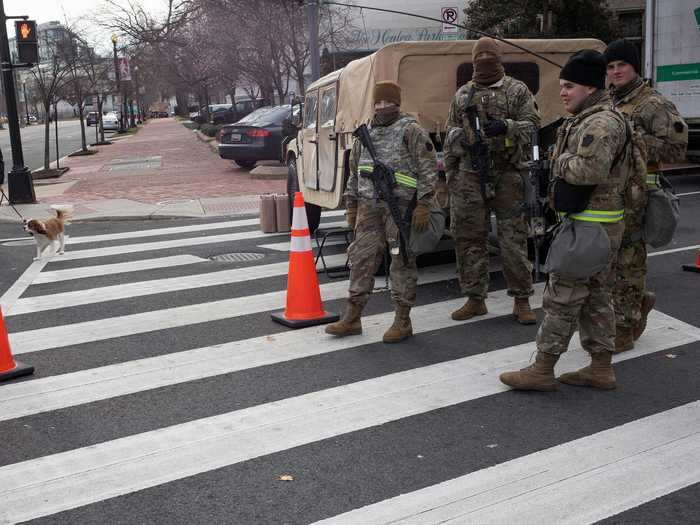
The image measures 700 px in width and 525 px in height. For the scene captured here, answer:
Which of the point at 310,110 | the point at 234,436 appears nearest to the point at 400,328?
the point at 234,436

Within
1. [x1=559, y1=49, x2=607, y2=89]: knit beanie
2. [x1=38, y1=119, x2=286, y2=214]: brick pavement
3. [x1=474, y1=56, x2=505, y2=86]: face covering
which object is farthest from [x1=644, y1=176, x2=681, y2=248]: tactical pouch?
[x1=38, y1=119, x2=286, y2=214]: brick pavement

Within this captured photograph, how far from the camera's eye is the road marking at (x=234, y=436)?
3.81m

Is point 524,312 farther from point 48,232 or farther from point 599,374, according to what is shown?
point 48,232

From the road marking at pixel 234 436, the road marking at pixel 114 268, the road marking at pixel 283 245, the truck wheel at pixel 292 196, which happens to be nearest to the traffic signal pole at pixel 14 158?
the truck wheel at pixel 292 196

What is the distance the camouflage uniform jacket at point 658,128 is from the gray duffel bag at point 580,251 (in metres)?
1.20

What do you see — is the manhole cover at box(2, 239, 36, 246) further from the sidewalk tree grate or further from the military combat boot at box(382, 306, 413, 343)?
the sidewalk tree grate

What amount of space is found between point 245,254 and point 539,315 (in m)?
4.36

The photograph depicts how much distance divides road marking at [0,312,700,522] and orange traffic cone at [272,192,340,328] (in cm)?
144

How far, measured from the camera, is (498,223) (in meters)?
6.48

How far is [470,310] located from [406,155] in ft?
4.74

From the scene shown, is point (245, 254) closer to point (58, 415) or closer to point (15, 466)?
point (58, 415)

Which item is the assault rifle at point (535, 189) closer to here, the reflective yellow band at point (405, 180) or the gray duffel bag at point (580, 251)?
the reflective yellow band at point (405, 180)

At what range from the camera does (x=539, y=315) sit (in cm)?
675

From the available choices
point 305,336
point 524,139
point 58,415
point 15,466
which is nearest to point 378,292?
point 305,336
